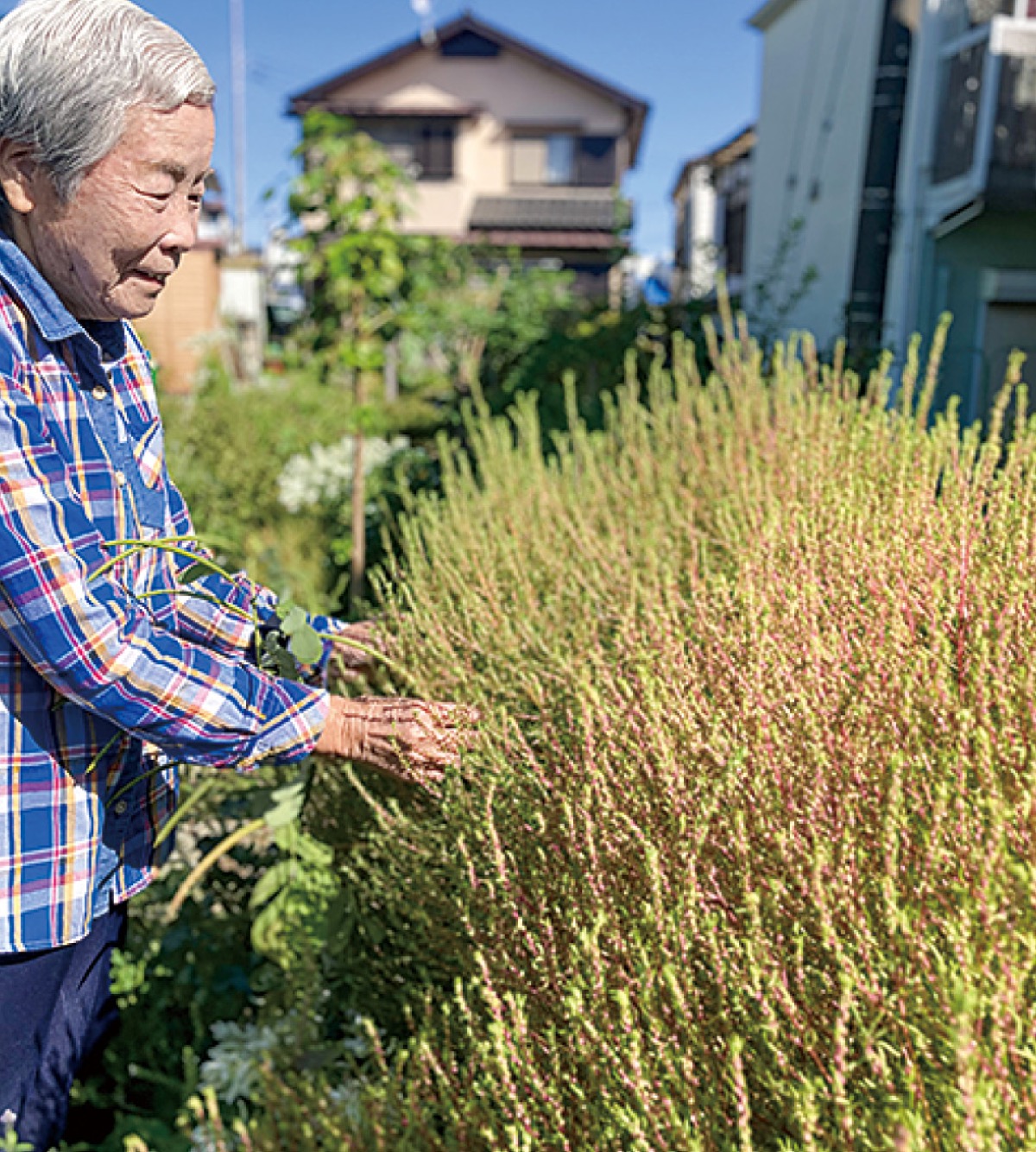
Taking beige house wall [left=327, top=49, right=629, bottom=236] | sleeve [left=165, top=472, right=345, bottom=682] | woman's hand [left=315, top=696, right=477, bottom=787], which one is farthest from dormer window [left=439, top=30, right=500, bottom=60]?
woman's hand [left=315, top=696, right=477, bottom=787]

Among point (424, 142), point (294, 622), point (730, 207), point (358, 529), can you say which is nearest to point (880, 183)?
point (358, 529)

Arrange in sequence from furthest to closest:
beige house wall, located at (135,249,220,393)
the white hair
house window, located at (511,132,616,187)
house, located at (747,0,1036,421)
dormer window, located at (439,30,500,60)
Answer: house window, located at (511,132,616,187), dormer window, located at (439,30,500,60), beige house wall, located at (135,249,220,393), house, located at (747,0,1036,421), the white hair

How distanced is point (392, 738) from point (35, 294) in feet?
2.60

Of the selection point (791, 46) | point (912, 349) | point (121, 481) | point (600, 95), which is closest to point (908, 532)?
point (912, 349)

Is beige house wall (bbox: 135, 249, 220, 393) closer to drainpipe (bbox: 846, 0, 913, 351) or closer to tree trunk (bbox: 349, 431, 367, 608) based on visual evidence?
tree trunk (bbox: 349, 431, 367, 608)

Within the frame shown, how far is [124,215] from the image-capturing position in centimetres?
147

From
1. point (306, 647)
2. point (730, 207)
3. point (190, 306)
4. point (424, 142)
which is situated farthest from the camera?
point (424, 142)

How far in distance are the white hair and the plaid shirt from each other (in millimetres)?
170

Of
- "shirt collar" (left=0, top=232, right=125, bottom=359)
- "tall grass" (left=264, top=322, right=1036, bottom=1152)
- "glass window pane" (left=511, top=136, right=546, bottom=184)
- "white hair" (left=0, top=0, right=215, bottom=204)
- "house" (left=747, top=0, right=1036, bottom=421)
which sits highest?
"glass window pane" (left=511, top=136, right=546, bottom=184)

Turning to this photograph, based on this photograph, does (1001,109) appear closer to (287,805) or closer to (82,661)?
(287,805)

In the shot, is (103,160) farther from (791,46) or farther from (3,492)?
Answer: (791,46)

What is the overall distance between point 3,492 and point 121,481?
0.30 metres

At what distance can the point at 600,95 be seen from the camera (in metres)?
27.7

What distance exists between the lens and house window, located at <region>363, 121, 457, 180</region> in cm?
2706
